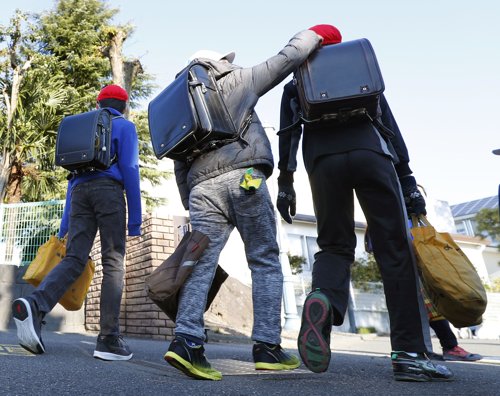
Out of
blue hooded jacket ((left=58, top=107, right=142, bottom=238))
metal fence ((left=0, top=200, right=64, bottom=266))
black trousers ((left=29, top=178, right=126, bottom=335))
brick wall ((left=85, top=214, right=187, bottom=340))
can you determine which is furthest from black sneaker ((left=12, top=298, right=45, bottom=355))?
metal fence ((left=0, top=200, right=64, bottom=266))

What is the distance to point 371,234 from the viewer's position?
7.54ft

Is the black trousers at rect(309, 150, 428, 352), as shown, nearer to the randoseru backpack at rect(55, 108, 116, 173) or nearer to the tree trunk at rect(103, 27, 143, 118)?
the randoseru backpack at rect(55, 108, 116, 173)

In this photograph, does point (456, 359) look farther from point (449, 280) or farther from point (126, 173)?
point (126, 173)

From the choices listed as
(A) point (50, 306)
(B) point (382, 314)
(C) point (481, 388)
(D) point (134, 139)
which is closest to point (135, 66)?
(D) point (134, 139)

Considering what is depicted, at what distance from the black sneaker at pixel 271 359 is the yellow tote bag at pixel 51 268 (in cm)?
148

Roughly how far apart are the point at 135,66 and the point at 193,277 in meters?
9.66

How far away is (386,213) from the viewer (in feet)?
7.41

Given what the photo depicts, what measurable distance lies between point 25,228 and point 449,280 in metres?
7.09

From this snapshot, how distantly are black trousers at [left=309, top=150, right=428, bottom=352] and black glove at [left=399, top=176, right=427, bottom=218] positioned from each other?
21 cm

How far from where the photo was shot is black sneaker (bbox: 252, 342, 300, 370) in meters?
2.29

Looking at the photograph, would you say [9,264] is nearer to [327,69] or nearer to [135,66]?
[135,66]

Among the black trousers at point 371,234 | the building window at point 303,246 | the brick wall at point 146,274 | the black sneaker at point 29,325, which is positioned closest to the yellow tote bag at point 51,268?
the black sneaker at point 29,325

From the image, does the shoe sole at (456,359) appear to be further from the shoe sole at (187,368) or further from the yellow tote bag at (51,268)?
the yellow tote bag at (51,268)

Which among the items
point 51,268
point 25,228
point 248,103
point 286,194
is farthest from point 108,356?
point 25,228
